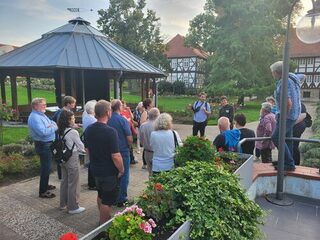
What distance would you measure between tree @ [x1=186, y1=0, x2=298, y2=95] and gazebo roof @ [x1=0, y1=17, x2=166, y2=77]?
15044 millimetres

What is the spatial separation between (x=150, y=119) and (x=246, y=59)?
2560 cm

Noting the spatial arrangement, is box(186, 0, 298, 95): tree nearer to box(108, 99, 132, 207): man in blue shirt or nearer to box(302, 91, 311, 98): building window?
box(302, 91, 311, 98): building window

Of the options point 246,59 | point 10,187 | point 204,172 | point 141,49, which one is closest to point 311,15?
point 204,172

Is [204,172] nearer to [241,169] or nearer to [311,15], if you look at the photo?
[241,169]

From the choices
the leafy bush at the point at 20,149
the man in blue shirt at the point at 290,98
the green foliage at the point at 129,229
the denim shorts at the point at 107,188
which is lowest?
the leafy bush at the point at 20,149

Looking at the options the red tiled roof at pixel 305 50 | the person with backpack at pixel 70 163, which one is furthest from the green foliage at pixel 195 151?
the red tiled roof at pixel 305 50

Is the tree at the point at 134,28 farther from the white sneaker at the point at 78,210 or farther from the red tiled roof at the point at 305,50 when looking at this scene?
the white sneaker at the point at 78,210

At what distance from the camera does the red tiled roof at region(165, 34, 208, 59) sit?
164 feet

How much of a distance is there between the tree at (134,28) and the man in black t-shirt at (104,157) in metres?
37.4

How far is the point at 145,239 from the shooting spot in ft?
7.23

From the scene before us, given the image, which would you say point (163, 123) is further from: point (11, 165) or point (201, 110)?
point (201, 110)

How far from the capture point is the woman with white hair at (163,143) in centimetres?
442

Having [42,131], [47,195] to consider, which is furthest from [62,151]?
[47,195]

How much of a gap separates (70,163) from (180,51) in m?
49.0
